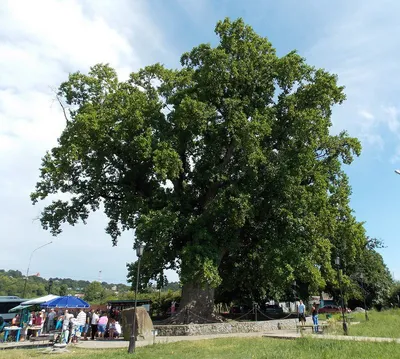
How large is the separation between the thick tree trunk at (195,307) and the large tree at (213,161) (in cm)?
9

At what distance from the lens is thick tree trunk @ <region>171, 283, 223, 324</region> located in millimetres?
24141

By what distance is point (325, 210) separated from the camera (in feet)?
80.5

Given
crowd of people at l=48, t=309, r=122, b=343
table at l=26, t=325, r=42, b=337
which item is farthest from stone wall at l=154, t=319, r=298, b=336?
table at l=26, t=325, r=42, b=337

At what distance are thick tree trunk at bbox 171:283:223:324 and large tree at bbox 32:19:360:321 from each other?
9 centimetres

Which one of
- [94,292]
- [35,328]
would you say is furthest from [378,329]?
[94,292]

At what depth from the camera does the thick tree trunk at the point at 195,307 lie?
24.1 metres

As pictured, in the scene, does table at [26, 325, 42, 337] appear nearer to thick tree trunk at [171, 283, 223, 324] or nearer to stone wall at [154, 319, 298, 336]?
stone wall at [154, 319, 298, 336]

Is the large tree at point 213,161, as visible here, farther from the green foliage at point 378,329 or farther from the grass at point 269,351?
the grass at point 269,351

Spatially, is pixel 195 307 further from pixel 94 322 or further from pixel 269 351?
→ pixel 269 351

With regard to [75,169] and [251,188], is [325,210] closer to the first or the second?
[251,188]

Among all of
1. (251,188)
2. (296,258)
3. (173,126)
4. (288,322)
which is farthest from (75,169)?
(288,322)

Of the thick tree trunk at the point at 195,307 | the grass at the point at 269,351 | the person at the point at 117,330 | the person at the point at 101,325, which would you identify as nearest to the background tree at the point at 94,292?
the thick tree trunk at the point at 195,307

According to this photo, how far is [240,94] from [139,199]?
10.2m

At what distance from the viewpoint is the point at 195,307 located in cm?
2472
